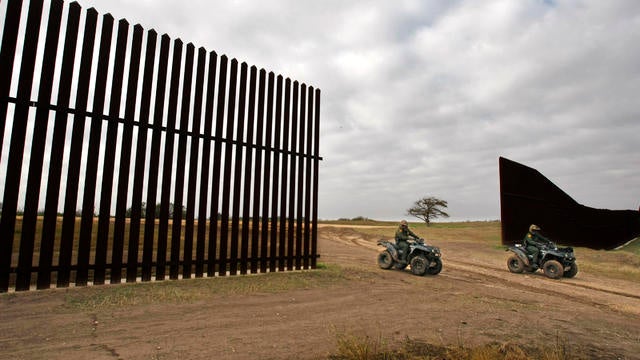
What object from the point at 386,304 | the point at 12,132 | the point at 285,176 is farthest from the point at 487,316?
the point at 12,132

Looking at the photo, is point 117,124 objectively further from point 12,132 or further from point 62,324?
point 62,324

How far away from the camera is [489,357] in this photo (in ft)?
10.8

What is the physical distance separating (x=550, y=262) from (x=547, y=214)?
1205cm

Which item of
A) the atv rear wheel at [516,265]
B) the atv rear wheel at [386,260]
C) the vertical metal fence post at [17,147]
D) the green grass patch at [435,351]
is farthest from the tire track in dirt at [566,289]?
the vertical metal fence post at [17,147]

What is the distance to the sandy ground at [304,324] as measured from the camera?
11.4ft

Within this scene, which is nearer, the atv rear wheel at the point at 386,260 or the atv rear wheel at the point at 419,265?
the atv rear wheel at the point at 419,265

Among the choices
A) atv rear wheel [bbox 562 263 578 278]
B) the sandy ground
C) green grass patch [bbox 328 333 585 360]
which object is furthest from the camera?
atv rear wheel [bbox 562 263 578 278]

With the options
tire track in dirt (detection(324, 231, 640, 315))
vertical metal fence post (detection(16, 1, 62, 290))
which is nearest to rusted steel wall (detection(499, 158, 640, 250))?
tire track in dirt (detection(324, 231, 640, 315))

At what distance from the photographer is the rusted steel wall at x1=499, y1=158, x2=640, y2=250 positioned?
19.6m

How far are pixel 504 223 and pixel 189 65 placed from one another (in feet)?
58.6

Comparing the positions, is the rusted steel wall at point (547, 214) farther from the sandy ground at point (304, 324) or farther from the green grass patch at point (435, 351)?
the green grass patch at point (435, 351)

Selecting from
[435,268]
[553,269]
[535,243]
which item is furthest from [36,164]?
[535,243]

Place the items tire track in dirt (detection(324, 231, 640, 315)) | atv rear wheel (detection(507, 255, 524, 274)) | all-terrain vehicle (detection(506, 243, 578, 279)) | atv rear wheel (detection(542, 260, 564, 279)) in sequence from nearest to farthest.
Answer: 1. tire track in dirt (detection(324, 231, 640, 315))
2. atv rear wheel (detection(542, 260, 564, 279))
3. all-terrain vehicle (detection(506, 243, 578, 279))
4. atv rear wheel (detection(507, 255, 524, 274))

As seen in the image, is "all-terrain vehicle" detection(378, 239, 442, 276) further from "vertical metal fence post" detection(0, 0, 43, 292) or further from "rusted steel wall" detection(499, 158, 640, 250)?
"rusted steel wall" detection(499, 158, 640, 250)
